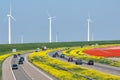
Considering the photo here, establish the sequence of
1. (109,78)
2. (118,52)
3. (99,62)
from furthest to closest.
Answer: (118,52) → (99,62) → (109,78)

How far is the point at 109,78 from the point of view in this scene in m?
74.3

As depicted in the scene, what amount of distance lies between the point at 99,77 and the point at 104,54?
334ft

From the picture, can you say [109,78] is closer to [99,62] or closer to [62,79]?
[62,79]

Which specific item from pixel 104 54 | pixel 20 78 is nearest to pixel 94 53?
pixel 104 54

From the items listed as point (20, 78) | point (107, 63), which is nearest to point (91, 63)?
point (107, 63)

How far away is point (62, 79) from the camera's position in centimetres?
7631

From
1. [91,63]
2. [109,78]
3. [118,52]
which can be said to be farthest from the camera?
[118,52]

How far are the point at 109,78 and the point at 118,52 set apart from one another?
344 ft

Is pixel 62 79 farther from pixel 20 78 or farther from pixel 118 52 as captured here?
pixel 118 52

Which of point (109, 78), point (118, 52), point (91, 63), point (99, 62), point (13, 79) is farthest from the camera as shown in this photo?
point (118, 52)

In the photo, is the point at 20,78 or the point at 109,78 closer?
the point at 109,78

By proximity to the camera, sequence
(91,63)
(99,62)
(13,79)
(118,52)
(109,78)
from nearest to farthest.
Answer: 1. (109,78)
2. (13,79)
3. (91,63)
4. (99,62)
5. (118,52)

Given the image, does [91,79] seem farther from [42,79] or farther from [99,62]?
[99,62]

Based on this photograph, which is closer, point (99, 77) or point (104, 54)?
point (99, 77)
